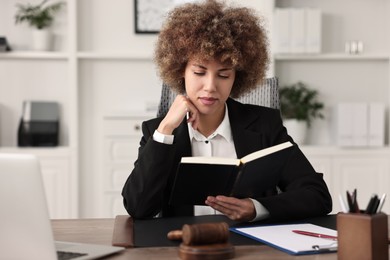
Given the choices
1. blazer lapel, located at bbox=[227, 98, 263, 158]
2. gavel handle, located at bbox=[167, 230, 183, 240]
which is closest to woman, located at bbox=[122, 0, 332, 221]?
blazer lapel, located at bbox=[227, 98, 263, 158]

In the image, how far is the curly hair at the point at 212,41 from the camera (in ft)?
6.95

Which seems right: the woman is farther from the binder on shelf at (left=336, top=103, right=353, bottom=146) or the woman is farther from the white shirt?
the binder on shelf at (left=336, top=103, right=353, bottom=146)

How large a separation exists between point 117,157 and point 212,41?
7.16ft

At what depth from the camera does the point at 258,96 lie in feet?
8.11

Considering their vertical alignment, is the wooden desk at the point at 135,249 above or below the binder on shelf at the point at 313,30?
below

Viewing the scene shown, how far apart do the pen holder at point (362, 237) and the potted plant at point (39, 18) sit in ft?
10.1

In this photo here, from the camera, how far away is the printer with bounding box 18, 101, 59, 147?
13.3ft

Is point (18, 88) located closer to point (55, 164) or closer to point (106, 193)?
point (55, 164)

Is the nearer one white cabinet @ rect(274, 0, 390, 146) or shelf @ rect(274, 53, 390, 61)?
shelf @ rect(274, 53, 390, 61)

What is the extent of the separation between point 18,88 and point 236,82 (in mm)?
2226

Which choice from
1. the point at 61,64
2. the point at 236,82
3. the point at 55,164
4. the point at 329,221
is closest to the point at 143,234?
the point at 329,221

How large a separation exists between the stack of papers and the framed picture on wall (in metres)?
2.68

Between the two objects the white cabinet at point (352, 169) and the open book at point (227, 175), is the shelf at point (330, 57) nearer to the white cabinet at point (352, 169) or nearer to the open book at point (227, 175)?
the white cabinet at point (352, 169)

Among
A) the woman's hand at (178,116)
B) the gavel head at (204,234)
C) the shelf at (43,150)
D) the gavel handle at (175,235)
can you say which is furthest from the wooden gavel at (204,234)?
the shelf at (43,150)
